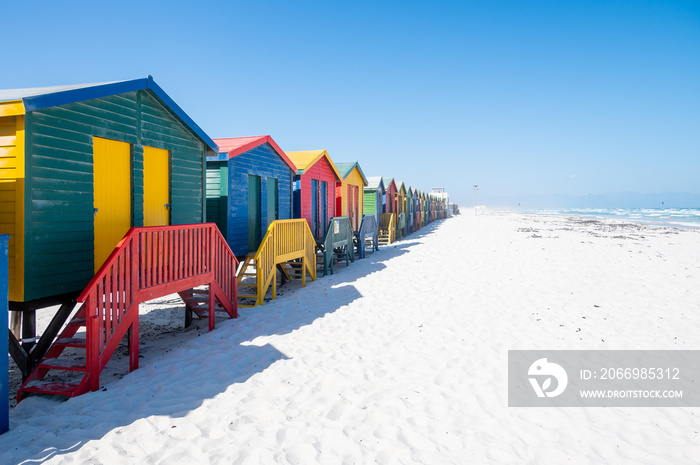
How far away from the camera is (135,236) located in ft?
16.8

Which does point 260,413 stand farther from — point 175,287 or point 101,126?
point 101,126

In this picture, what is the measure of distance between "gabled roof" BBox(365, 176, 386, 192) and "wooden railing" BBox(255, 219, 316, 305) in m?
12.3

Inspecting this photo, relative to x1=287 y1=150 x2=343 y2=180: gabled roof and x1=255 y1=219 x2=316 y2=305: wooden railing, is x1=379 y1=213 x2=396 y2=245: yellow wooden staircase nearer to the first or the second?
x1=287 y1=150 x2=343 y2=180: gabled roof

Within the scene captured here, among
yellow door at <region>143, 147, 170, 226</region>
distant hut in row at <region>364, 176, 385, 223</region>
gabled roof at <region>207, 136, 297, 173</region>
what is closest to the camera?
yellow door at <region>143, 147, 170, 226</region>

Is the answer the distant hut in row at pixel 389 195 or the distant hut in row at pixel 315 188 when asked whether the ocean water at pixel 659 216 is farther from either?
the distant hut in row at pixel 315 188

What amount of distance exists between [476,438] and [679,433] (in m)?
1.87

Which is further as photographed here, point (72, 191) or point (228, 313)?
point (228, 313)

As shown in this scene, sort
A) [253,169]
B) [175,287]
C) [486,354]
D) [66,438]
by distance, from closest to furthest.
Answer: [66,438] → [486,354] → [175,287] → [253,169]

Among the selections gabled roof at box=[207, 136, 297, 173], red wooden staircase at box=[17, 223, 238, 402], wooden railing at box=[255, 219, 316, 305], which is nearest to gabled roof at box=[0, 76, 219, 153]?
gabled roof at box=[207, 136, 297, 173]

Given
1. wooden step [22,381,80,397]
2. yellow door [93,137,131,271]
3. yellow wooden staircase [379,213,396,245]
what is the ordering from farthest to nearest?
yellow wooden staircase [379,213,396,245], yellow door [93,137,131,271], wooden step [22,381,80,397]

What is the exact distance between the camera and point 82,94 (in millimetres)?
5125

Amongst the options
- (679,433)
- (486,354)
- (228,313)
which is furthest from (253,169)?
(679,433)

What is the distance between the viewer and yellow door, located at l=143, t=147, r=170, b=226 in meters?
6.54

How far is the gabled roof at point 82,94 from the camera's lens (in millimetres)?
4508
